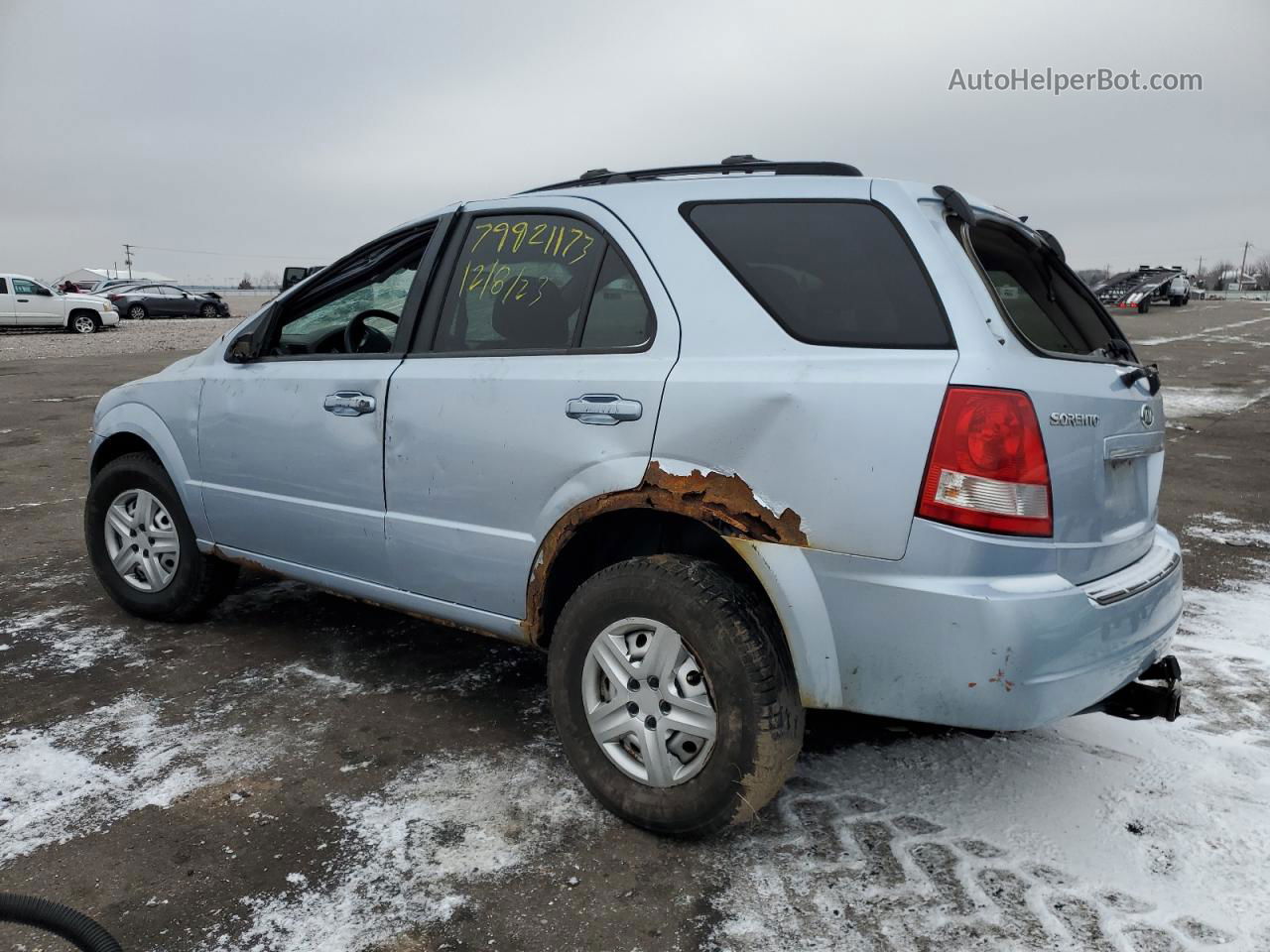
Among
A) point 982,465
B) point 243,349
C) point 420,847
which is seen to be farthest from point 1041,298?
point 243,349

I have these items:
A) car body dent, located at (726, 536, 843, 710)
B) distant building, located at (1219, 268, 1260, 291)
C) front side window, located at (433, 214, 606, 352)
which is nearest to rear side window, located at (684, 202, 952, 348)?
front side window, located at (433, 214, 606, 352)

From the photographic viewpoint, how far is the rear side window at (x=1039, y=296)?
102 inches

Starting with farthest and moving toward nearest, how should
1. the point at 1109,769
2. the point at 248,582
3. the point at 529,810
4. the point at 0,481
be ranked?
1. the point at 0,481
2. the point at 248,582
3. the point at 1109,769
4. the point at 529,810

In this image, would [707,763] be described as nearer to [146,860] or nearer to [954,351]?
[954,351]

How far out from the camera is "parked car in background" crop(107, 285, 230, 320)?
33.8m

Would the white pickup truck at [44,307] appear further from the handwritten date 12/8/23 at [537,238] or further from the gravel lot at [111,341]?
the handwritten date 12/8/23 at [537,238]

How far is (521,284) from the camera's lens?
3.15 metres

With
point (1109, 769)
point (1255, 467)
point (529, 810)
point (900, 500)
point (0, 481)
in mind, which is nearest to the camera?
point (900, 500)

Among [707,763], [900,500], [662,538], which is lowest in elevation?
[707,763]

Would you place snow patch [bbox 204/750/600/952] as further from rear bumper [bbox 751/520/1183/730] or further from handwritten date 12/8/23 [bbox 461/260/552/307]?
handwritten date 12/8/23 [bbox 461/260/552/307]

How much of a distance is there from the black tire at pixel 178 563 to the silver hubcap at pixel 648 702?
7.37ft

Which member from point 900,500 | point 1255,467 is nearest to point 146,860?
point 900,500

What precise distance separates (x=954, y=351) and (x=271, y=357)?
8.63 ft

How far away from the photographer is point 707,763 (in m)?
2.50
